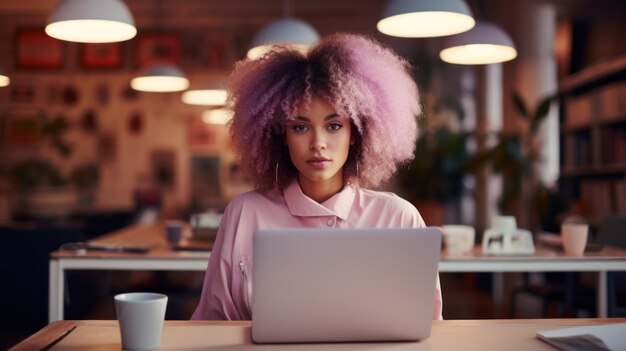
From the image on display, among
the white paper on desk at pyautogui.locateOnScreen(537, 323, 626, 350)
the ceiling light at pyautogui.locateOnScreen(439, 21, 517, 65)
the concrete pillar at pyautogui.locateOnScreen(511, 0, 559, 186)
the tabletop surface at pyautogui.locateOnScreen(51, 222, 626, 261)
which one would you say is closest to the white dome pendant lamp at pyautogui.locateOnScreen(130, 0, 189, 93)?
the tabletop surface at pyautogui.locateOnScreen(51, 222, 626, 261)

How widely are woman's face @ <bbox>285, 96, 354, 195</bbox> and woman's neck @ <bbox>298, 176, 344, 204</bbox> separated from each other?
3.7 inches

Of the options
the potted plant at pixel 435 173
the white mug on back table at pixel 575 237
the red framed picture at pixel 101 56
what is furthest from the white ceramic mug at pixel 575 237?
the red framed picture at pixel 101 56

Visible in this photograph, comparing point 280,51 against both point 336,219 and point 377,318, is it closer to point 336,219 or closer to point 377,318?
point 336,219

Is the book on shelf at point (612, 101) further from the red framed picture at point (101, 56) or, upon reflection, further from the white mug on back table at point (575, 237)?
the red framed picture at point (101, 56)

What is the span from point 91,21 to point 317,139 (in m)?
1.98

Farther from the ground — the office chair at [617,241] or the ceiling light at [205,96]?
the ceiling light at [205,96]

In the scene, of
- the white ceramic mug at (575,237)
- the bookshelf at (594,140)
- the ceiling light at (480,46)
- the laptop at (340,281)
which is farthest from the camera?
the bookshelf at (594,140)

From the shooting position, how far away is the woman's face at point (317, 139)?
1810 millimetres

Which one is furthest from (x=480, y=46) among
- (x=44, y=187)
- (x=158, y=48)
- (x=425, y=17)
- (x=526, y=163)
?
(x=158, y=48)

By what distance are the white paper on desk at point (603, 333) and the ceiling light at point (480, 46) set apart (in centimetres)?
250

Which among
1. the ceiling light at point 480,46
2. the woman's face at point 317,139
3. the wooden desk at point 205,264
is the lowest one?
the wooden desk at point 205,264

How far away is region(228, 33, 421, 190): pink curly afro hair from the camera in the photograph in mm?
1867

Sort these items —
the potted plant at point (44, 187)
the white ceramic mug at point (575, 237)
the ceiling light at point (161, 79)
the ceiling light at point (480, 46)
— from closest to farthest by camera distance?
the white ceramic mug at point (575, 237) < the ceiling light at point (480, 46) < the ceiling light at point (161, 79) < the potted plant at point (44, 187)

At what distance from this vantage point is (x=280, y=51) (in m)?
1.98
